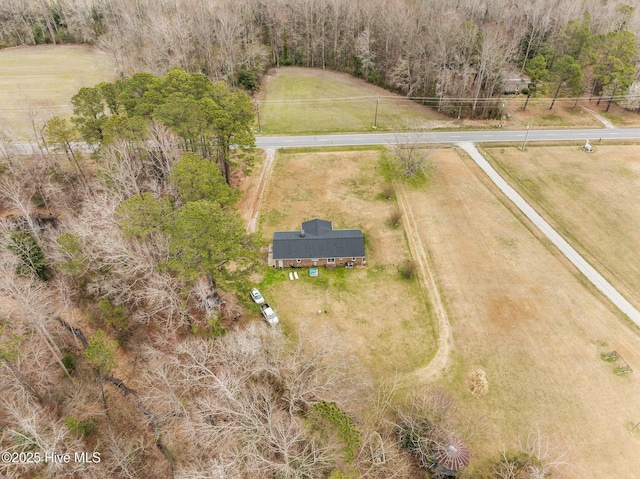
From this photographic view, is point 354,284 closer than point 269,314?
No

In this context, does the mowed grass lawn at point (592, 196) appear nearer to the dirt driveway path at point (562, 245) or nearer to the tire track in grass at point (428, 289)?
the dirt driveway path at point (562, 245)

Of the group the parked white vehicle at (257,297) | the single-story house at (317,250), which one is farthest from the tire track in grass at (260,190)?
the parked white vehicle at (257,297)

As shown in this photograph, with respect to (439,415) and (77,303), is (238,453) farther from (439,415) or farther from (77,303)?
(77,303)

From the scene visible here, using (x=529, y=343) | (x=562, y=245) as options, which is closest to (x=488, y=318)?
(x=529, y=343)

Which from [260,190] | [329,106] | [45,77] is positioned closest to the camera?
[260,190]

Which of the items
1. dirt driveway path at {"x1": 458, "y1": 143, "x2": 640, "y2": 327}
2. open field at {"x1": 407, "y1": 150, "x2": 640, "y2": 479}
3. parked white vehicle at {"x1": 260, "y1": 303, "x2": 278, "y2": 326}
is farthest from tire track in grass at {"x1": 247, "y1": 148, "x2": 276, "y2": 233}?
dirt driveway path at {"x1": 458, "y1": 143, "x2": 640, "y2": 327}

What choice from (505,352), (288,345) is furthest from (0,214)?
(505,352)

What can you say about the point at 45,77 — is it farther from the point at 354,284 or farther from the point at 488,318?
the point at 488,318
